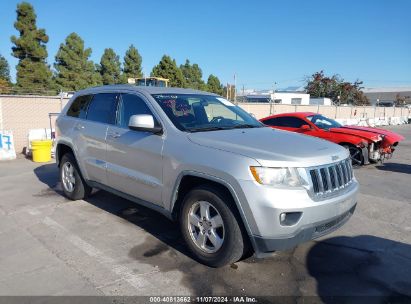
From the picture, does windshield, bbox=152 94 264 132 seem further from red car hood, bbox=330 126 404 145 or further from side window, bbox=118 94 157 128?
red car hood, bbox=330 126 404 145

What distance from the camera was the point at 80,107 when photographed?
5762 mm

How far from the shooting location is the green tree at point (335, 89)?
2397 inches

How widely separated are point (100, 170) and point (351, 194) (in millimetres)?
3315

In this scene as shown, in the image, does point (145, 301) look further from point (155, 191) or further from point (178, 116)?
point (178, 116)

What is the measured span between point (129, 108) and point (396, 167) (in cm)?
825

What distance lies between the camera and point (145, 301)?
10.1 feet

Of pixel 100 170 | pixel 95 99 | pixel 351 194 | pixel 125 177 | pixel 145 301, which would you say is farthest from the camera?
pixel 95 99

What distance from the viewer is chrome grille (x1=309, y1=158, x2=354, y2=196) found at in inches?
131

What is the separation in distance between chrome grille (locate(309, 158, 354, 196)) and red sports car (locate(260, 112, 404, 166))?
5.94 meters

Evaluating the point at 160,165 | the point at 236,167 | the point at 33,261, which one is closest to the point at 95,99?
the point at 160,165

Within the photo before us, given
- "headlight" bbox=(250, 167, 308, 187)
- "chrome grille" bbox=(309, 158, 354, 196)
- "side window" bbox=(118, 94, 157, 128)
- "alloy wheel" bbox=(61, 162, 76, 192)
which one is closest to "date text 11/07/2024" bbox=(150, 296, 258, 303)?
"headlight" bbox=(250, 167, 308, 187)

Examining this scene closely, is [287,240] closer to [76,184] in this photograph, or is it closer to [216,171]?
[216,171]

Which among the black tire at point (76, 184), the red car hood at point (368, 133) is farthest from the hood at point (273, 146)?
the red car hood at point (368, 133)

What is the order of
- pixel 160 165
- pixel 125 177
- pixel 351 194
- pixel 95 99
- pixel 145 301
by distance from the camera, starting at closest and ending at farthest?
pixel 145 301 → pixel 351 194 → pixel 160 165 → pixel 125 177 → pixel 95 99
